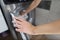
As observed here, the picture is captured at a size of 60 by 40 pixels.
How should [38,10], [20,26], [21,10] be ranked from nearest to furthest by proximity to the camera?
[20,26], [21,10], [38,10]

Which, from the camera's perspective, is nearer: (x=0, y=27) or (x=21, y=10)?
(x=0, y=27)

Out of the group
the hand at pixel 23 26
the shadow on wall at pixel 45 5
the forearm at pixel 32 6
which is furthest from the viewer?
the shadow on wall at pixel 45 5

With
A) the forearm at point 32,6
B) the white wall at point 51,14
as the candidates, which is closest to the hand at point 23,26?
the forearm at point 32,6

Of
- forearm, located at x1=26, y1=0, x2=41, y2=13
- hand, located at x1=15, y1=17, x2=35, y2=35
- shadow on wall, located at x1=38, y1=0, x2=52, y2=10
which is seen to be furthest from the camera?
shadow on wall, located at x1=38, y1=0, x2=52, y2=10

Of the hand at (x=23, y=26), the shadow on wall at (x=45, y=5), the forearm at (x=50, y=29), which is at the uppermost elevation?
the shadow on wall at (x=45, y=5)

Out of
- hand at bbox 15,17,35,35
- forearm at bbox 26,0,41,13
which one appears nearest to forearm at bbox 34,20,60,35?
hand at bbox 15,17,35,35

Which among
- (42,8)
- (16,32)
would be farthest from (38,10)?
(16,32)

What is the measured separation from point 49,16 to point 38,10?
0.36 ft

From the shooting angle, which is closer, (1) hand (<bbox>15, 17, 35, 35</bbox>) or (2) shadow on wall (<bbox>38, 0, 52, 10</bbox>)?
(1) hand (<bbox>15, 17, 35, 35</bbox>)

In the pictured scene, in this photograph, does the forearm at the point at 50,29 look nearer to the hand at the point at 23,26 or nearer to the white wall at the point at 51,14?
the hand at the point at 23,26

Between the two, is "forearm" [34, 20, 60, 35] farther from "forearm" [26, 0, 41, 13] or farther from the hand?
"forearm" [26, 0, 41, 13]

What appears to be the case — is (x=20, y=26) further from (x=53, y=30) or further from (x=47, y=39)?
(x=47, y=39)

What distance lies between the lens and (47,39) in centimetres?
100

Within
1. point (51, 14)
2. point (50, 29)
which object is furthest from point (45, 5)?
point (50, 29)
